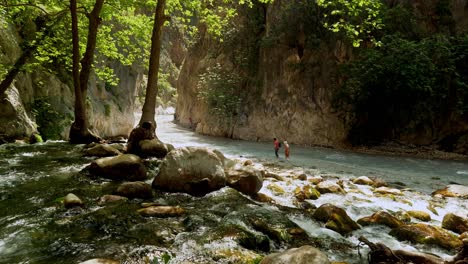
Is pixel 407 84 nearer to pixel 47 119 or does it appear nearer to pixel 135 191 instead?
pixel 135 191

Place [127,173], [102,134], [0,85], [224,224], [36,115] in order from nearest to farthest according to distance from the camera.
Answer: [224,224] < [127,173] < [0,85] < [36,115] < [102,134]

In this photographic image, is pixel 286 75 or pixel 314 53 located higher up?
pixel 314 53

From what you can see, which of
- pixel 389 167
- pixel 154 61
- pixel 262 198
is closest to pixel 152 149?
pixel 154 61

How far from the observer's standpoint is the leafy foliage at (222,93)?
27.2 metres

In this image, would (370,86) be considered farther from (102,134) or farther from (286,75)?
(102,134)

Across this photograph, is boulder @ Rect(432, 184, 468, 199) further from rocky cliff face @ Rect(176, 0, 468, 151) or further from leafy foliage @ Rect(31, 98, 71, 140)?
leafy foliage @ Rect(31, 98, 71, 140)

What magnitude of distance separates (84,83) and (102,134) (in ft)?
30.3

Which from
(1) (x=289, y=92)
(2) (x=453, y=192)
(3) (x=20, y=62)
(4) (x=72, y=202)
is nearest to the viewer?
(4) (x=72, y=202)

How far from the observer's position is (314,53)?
22.4 meters

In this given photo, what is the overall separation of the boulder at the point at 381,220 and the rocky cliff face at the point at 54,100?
12799mm

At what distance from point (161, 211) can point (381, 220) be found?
14.5 ft

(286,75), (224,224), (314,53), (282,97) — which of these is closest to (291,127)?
(282,97)

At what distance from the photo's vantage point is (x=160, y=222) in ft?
16.7

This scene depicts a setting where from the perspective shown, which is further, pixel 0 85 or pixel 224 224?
pixel 0 85
